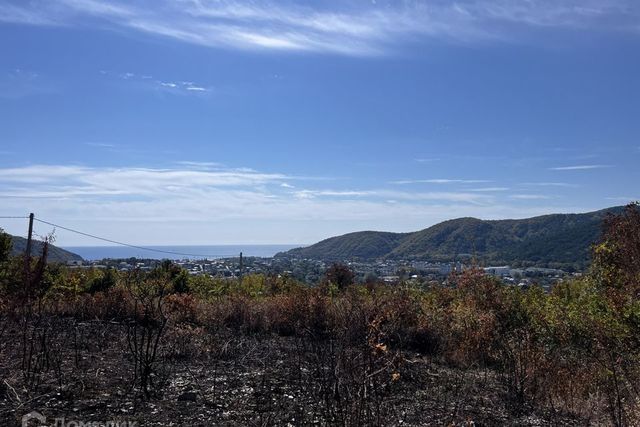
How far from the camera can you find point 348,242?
58.7m

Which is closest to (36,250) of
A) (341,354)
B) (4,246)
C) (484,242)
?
(4,246)

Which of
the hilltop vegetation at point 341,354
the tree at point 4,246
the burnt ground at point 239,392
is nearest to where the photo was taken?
the burnt ground at point 239,392

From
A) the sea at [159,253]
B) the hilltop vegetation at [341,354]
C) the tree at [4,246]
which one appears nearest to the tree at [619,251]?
the hilltop vegetation at [341,354]

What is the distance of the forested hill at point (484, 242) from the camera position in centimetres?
4034

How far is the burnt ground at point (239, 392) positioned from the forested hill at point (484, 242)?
110 feet

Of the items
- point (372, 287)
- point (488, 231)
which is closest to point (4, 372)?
point (372, 287)

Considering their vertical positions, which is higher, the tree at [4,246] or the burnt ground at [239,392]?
the tree at [4,246]

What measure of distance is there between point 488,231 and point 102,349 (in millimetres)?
50844

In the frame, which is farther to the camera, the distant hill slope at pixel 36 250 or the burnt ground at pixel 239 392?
the distant hill slope at pixel 36 250

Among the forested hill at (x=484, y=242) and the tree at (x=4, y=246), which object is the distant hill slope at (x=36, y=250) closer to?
the tree at (x=4, y=246)

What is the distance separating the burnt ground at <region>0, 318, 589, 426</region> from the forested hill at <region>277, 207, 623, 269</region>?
3362 centimetres

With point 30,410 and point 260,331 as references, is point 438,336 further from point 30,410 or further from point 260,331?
point 30,410

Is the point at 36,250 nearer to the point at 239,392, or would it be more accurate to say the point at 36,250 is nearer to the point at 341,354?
the point at 239,392

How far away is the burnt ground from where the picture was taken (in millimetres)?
4363
